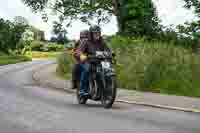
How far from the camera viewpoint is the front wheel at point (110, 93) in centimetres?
1188

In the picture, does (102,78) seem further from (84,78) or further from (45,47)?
(45,47)

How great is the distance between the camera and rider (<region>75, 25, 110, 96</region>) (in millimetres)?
12516

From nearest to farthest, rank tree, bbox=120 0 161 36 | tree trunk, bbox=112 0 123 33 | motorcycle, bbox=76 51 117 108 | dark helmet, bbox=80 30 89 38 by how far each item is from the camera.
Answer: motorcycle, bbox=76 51 117 108 → dark helmet, bbox=80 30 89 38 → tree, bbox=120 0 161 36 → tree trunk, bbox=112 0 123 33

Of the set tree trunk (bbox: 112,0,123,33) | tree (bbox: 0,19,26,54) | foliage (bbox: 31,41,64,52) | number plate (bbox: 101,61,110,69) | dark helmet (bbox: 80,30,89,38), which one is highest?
tree trunk (bbox: 112,0,123,33)

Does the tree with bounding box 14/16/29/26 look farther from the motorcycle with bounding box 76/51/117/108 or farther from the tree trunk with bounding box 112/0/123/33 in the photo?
the motorcycle with bounding box 76/51/117/108

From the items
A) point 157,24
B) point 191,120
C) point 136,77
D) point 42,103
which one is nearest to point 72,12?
point 157,24

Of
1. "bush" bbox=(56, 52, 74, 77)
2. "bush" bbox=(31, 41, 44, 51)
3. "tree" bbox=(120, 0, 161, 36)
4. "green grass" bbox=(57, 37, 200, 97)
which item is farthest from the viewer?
"bush" bbox=(31, 41, 44, 51)

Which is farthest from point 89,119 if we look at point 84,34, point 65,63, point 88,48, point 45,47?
point 45,47

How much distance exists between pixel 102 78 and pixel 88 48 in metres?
0.85

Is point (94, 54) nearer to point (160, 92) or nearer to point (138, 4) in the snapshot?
point (160, 92)

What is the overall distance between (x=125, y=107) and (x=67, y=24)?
117 feet

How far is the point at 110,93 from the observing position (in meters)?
12.1

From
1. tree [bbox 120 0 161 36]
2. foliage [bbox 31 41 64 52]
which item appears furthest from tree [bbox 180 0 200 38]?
foliage [bbox 31 41 64 52]

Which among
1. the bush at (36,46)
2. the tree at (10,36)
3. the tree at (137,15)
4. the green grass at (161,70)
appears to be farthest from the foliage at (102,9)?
the bush at (36,46)
